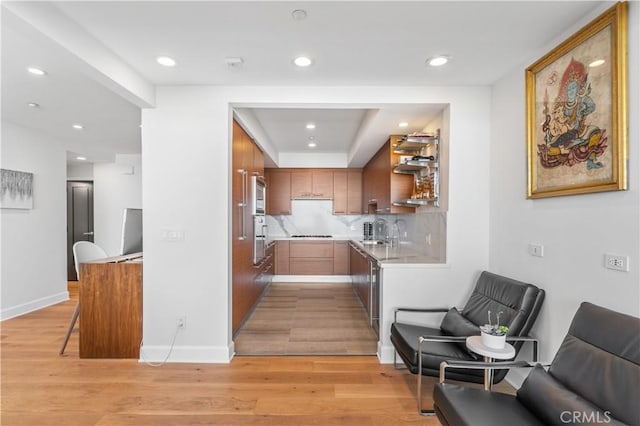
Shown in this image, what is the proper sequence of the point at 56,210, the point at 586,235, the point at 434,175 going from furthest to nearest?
the point at 56,210
the point at 434,175
the point at 586,235

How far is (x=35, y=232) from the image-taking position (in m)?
4.30

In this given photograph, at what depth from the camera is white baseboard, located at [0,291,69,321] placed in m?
3.91

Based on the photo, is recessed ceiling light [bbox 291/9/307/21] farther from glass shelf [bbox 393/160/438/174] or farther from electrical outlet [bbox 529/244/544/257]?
electrical outlet [bbox 529/244/544/257]

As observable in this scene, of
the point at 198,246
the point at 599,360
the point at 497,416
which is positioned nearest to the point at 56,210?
the point at 198,246

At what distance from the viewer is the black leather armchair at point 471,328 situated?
2.03m

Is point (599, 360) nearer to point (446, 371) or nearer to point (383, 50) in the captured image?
point (446, 371)

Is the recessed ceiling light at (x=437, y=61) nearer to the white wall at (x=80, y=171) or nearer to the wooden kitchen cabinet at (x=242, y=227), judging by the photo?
the wooden kitchen cabinet at (x=242, y=227)

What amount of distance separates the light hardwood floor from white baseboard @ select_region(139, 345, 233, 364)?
→ 69mm

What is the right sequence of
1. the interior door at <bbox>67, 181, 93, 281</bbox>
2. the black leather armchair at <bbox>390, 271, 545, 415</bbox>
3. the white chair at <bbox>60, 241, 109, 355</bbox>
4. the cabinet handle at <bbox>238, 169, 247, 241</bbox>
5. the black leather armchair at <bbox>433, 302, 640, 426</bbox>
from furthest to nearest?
1. the interior door at <bbox>67, 181, 93, 281</bbox>
2. the cabinet handle at <bbox>238, 169, 247, 241</bbox>
3. the white chair at <bbox>60, 241, 109, 355</bbox>
4. the black leather armchair at <bbox>390, 271, 545, 415</bbox>
5. the black leather armchair at <bbox>433, 302, 640, 426</bbox>

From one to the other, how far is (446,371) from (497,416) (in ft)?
1.83

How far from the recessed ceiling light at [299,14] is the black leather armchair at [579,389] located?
87.6 inches

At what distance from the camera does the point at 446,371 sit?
2012 mm

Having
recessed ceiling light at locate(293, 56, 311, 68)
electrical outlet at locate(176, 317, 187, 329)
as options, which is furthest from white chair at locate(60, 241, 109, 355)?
recessed ceiling light at locate(293, 56, 311, 68)

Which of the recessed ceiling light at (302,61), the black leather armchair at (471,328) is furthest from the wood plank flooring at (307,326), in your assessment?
the recessed ceiling light at (302,61)
